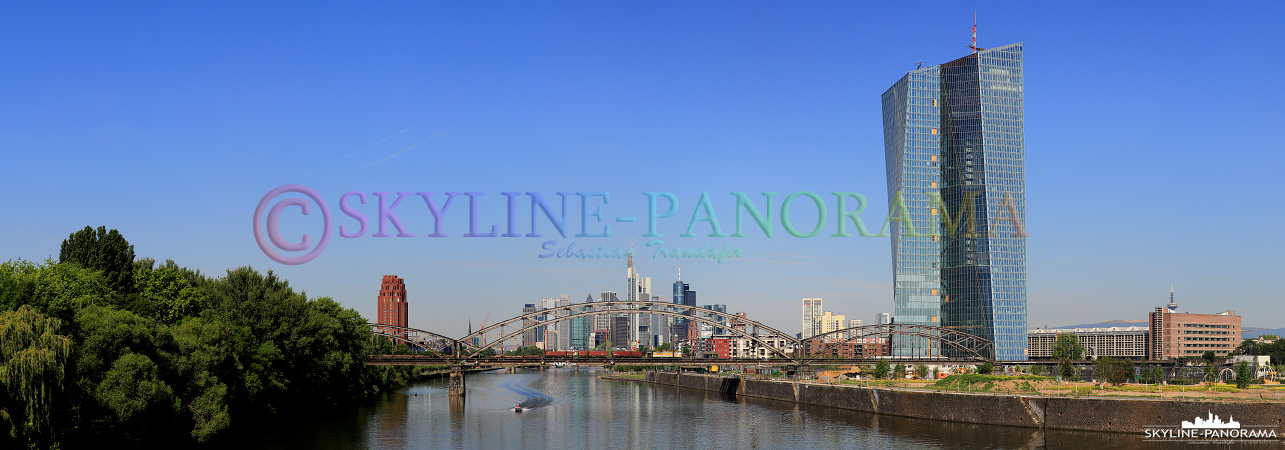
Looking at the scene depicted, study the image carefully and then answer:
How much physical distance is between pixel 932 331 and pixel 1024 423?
114493 mm

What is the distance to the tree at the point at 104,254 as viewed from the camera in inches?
3059

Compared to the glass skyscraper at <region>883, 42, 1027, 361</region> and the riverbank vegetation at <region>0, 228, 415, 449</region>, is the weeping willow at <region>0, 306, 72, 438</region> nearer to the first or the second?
the riverbank vegetation at <region>0, 228, 415, 449</region>

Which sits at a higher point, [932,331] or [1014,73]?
[1014,73]

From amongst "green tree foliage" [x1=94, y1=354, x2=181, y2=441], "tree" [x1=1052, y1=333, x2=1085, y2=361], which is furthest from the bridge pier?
"tree" [x1=1052, y1=333, x2=1085, y2=361]

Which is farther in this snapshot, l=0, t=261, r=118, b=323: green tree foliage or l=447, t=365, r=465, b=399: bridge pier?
l=447, t=365, r=465, b=399: bridge pier

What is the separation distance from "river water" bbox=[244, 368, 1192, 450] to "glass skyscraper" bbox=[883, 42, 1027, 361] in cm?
7852

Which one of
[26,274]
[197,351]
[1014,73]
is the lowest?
[197,351]

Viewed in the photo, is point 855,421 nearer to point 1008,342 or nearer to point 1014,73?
point 1008,342

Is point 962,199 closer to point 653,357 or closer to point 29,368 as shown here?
point 653,357

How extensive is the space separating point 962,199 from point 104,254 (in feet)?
494

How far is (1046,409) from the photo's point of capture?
81125 mm

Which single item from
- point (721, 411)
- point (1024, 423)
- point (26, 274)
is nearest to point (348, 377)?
point (721, 411)

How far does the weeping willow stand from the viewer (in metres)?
47.7

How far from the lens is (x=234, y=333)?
7869 centimetres
